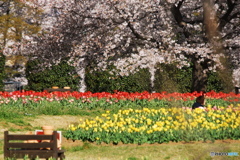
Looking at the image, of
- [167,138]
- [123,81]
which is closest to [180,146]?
[167,138]

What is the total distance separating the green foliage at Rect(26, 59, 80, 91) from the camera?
67.9 feet

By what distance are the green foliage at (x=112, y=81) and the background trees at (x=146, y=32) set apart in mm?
832

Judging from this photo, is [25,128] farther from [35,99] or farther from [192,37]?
[192,37]

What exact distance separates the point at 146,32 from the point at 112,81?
3.51 meters

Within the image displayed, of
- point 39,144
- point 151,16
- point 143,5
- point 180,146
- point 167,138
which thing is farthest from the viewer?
point 151,16

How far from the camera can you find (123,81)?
19.8 m

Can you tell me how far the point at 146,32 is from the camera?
56.4 ft

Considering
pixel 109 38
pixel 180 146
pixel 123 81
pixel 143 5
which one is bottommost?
pixel 180 146

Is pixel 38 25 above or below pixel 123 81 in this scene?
→ above

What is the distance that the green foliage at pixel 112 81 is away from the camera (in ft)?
64.4

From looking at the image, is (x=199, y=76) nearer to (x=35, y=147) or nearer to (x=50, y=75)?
(x=50, y=75)

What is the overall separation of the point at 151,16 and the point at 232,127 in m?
9.44

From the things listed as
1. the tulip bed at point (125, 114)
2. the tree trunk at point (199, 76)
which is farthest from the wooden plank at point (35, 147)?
the tree trunk at point (199, 76)

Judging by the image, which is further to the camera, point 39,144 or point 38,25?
point 38,25
